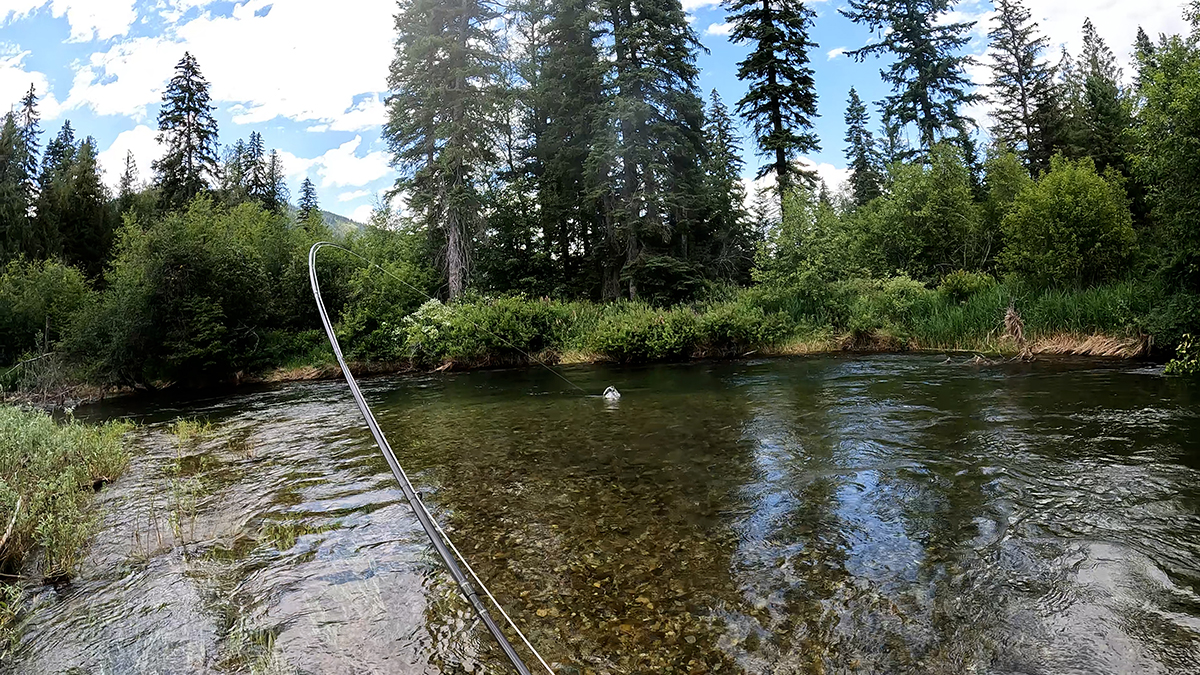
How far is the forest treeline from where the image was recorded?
1675 cm

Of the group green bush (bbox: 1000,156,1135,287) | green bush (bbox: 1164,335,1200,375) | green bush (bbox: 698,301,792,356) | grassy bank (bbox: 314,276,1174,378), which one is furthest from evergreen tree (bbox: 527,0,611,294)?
green bush (bbox: 1164,335,1200,375)

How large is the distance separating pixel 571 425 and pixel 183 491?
4.81 metres

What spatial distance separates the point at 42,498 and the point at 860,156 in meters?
47.5

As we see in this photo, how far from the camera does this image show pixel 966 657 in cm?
289

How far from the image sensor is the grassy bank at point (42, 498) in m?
4.17

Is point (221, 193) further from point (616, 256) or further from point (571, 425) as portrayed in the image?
point (571, 425)

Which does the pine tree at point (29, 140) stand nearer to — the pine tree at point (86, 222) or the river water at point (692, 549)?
the pine tree at point (86, 222)

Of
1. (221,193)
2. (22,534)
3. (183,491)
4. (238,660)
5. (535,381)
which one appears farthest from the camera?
(221,193)

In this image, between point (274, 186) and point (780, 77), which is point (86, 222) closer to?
point (274, 186)

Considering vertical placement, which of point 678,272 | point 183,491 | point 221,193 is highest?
point 221,193

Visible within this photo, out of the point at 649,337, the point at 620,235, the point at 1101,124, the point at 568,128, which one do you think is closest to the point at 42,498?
the point at 649,337

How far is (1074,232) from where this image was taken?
47.3 feet

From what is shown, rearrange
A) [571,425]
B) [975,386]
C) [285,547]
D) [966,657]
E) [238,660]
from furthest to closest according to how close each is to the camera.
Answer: [975,386]
[571,425]
[285,547]
[238,660]
[966,657]

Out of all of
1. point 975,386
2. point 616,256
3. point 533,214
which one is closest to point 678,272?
point 616,256
